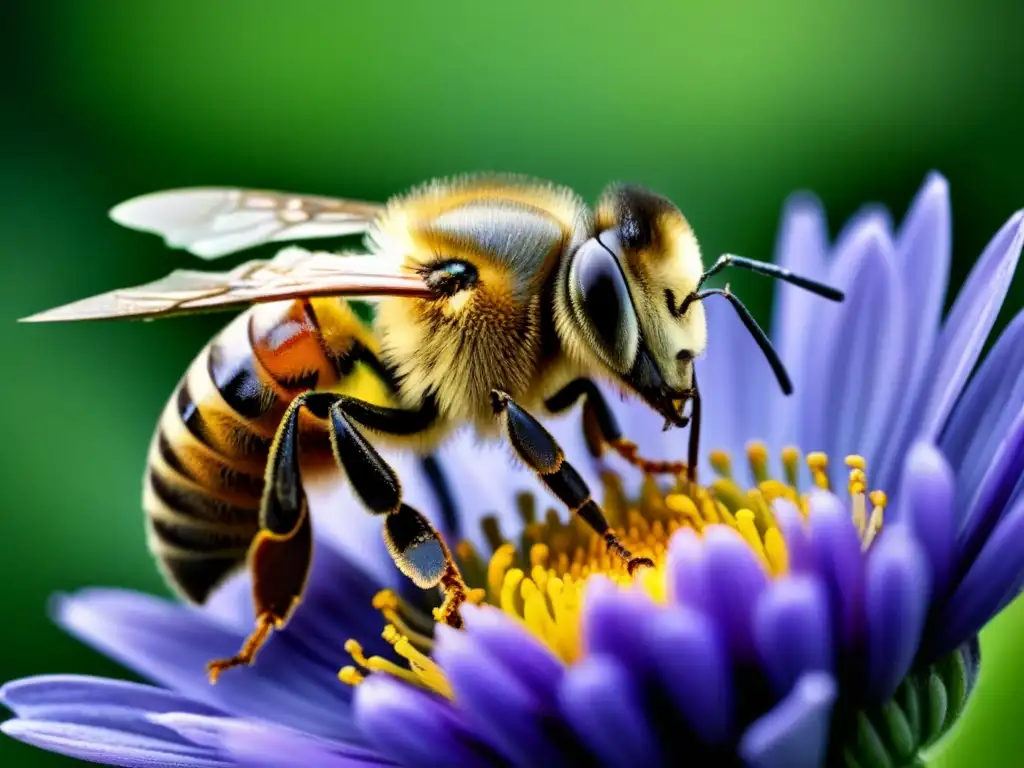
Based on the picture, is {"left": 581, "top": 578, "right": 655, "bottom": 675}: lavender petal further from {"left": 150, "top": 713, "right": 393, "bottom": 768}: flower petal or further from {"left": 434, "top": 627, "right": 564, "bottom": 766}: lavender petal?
{"left": 150, "top": 713, "right": 393, "bottom": 768}: flower petal

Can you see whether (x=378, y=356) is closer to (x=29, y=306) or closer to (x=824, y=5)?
(x=29, y=306)

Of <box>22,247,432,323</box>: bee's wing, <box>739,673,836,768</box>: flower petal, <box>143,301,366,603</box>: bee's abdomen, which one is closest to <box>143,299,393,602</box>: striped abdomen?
<box>143,301,366,603</box>: bee's abdomen

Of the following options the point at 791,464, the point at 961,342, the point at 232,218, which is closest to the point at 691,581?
the point at 961,342

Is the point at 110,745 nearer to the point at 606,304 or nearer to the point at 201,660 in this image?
the point at 201,660

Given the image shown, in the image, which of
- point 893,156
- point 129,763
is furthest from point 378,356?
point 893,156

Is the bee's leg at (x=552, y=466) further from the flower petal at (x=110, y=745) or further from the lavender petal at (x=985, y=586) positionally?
the flower petal at (x=110, y=745)
